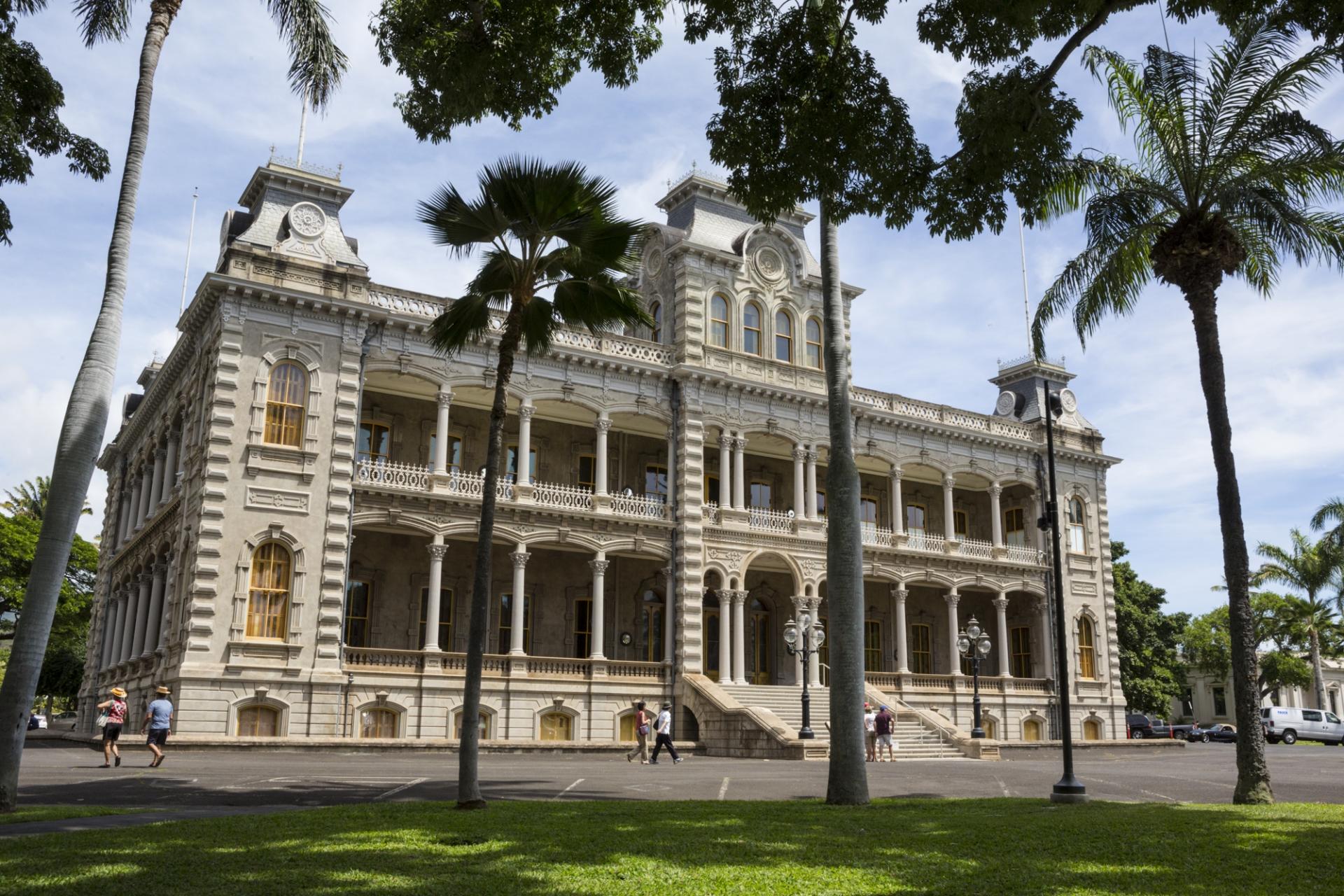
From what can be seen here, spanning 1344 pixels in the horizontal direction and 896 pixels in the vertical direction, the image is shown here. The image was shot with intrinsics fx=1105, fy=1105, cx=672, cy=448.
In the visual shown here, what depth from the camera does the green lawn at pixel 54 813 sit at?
37.7 feet

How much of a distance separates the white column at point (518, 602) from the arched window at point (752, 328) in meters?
8.79

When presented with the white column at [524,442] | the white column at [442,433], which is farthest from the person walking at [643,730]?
the white column at [524,442]

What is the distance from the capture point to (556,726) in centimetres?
3080

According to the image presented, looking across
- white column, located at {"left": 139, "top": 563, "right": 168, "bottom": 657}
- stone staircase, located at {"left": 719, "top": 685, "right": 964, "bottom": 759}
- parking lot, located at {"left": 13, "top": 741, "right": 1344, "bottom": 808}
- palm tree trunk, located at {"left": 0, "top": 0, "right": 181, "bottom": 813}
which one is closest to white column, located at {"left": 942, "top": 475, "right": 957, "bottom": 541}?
stone staircase, located at {"left": 719, "top": 685, "right": 964, "bottom": 759}

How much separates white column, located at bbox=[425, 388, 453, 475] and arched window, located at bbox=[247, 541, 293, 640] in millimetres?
4103

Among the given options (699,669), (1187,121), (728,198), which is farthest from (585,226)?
(728,198)

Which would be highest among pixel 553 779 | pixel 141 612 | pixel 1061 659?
pixel 141 612

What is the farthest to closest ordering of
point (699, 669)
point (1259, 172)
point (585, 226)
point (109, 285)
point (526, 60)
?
1. point (699, 669)
2. point (1259, 172)
3. point (585, 226)
4. point (109, 285)
5. point (526, 60)

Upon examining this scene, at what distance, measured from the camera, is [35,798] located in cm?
1414

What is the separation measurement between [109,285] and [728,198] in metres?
26.3

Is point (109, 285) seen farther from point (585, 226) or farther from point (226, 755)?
point (226, 755)

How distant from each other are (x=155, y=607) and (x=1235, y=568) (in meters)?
27.6

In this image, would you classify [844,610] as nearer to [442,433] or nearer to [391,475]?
[442,433]

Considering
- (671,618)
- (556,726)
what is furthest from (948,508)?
(556,726)
